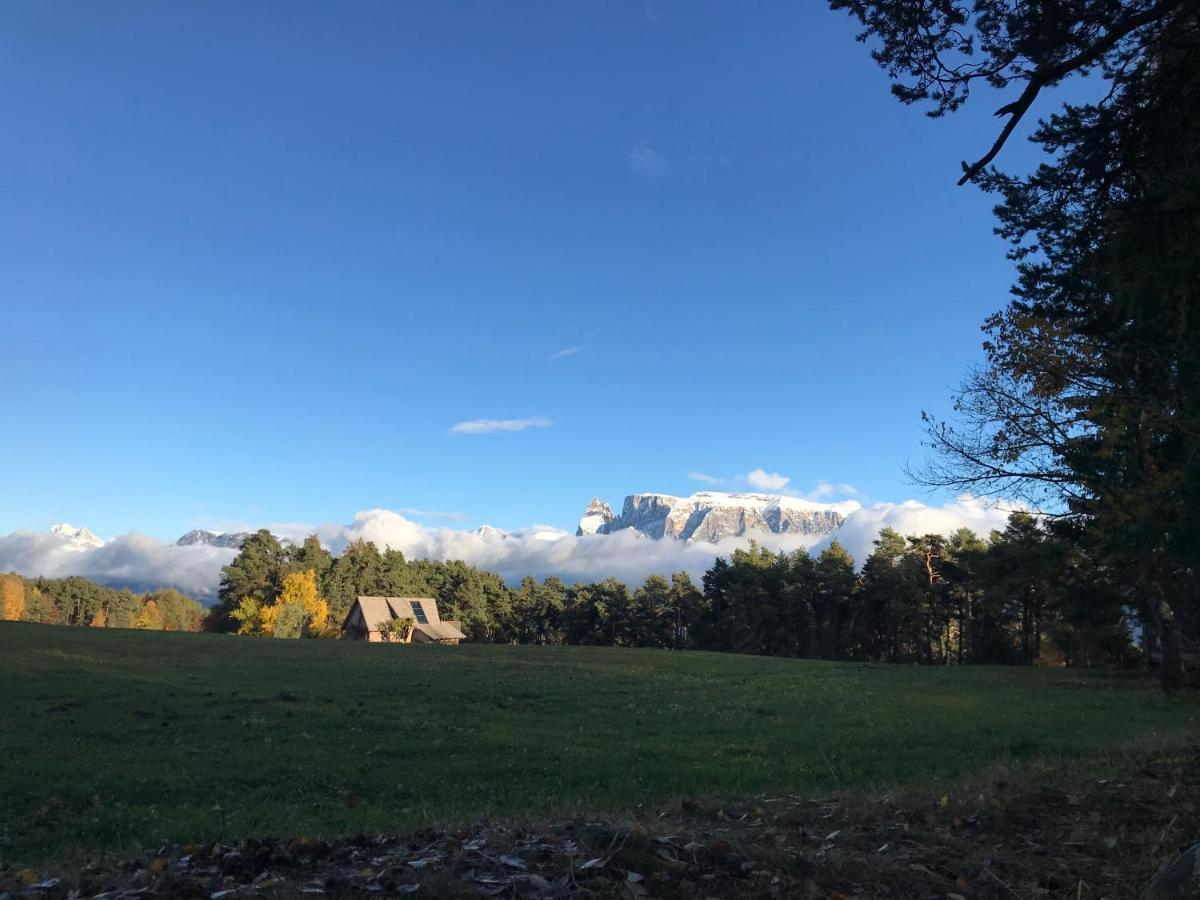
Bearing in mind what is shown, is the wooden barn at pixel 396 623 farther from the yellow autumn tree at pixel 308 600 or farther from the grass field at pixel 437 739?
the grass field at pixel 437 739

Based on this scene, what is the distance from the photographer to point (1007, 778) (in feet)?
31.7

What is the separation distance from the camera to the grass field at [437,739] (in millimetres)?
10156

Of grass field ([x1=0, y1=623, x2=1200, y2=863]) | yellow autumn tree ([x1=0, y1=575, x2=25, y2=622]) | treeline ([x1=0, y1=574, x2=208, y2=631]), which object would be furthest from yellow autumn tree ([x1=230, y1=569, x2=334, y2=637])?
yellow autumn tree ([x1=0, y1=575, x2=25, y2=622])

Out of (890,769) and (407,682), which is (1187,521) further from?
(407,682)

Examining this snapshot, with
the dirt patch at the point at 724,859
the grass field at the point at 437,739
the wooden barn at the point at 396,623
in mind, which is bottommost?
the wooden barn at the point at 396,623

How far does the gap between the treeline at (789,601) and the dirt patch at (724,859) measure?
33.5 metres

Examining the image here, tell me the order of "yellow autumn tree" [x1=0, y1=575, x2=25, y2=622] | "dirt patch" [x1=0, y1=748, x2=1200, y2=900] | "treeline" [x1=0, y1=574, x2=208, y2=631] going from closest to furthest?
"dirt patch" [x1=0, y1=748, x2=1200, y2=900]
"yellow autumn tree" [x1=0, y1=575, x2=25, y2=622]
"treeline" [x1=0, y1=574, x2=208, y2=631]

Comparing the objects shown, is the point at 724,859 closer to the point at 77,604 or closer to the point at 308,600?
the point at 308,600

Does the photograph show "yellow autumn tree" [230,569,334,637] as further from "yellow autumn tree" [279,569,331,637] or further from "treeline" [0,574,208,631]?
"treeline" [0,574,208,631]

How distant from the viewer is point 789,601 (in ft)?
282

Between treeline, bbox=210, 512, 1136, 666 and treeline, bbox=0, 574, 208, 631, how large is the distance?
49.6m

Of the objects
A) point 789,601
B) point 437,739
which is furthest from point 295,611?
point 437,739

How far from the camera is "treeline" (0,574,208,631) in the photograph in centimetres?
13943

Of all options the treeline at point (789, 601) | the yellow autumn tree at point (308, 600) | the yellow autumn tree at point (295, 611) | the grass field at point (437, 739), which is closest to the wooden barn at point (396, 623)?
the yellow autumn tree at point (308, 600)
